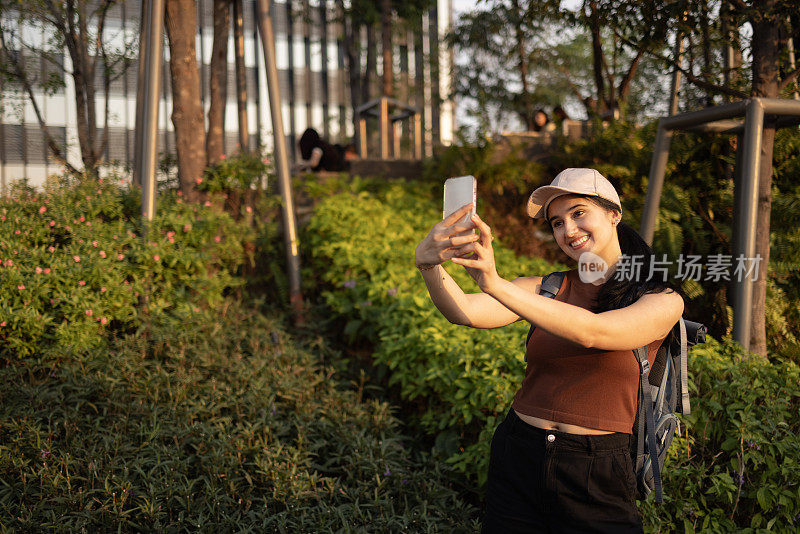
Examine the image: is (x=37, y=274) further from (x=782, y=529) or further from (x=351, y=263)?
(x=782, y=529)

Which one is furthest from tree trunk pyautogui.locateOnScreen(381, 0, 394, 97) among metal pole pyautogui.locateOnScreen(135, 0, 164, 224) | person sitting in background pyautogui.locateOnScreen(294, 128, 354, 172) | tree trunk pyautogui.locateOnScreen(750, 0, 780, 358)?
tree trunk pyautogui.locateOnScreen(750, 0, 780, 358)

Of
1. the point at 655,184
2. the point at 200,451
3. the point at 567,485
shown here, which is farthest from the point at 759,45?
the point at 200,451

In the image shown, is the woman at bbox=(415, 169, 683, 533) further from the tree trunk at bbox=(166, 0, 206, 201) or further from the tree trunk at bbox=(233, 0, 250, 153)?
the tree trunk at bbox=(233, 0, 250, 153)

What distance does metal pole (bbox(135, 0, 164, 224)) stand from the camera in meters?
5.98

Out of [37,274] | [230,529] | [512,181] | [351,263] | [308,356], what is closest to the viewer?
[230,529]

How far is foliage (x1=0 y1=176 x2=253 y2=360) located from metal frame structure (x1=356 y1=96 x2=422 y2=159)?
18.3 ft

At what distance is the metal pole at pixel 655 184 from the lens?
516 cm

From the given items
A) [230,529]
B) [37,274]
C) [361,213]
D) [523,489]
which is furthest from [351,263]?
[523,489]

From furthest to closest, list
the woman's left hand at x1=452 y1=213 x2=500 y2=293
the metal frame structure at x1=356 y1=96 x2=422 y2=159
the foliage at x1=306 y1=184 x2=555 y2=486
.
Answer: the metal frame structure at x1=356 y1=96 x2=422 y2=159 < the foliage at x1=306 y1=184 x2=555 y2=486 < the woman's left hand at x1=452 y1=213 x2=500 y2=293

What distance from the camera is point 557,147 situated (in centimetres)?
952

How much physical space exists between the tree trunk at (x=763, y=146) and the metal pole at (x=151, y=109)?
5.10 metres

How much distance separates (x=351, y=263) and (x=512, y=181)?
3.47 metres

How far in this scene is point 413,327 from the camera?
4840mm

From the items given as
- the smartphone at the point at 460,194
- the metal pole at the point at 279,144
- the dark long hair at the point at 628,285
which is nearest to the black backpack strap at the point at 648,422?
the dark long hair at the point at 628,285
